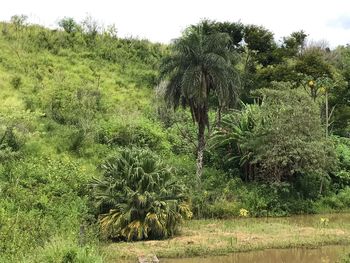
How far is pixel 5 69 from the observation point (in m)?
30.8

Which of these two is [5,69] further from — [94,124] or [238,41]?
[238,41]

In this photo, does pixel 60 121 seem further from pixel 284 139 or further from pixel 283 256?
pixel 283 256

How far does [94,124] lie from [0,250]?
16.7m

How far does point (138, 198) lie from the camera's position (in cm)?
1623

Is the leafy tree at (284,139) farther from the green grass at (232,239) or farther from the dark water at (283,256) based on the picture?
the dark water at (283,256)

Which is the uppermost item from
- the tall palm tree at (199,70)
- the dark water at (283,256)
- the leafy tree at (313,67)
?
the leafy tree at (313,67)

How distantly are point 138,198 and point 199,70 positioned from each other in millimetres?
7329

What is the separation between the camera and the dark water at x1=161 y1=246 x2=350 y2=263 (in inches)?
539

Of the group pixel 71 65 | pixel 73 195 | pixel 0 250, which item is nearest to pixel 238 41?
pixel 71 65

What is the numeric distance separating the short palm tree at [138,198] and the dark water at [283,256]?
2674 mm

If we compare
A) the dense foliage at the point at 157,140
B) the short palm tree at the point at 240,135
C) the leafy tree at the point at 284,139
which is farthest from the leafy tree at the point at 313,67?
the short palm tree at the point at 240,135

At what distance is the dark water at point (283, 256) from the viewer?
44.9ft

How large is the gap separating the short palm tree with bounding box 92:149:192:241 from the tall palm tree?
5107 mm

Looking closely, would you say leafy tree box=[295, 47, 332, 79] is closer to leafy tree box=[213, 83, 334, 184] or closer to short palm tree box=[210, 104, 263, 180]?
leafy tree box=[213, 83, 334, 184]
